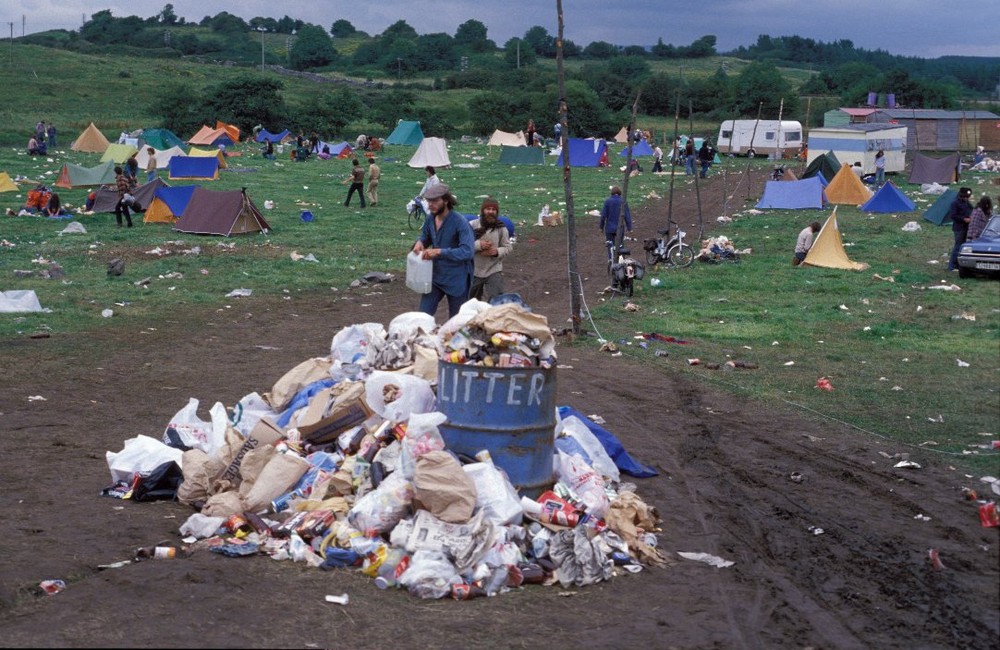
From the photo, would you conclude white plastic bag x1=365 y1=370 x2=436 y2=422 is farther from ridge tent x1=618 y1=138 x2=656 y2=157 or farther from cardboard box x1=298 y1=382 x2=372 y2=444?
ridge tent x1=618 y1=138 x2=656 y2=157

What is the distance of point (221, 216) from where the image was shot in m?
23.9

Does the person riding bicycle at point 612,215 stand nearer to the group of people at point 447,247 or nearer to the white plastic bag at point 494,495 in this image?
the group of people at point 447,247

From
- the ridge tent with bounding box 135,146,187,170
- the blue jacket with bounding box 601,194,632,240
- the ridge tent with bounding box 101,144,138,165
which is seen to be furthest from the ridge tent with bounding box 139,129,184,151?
the blue jacket with bounding box 601,194,632,240

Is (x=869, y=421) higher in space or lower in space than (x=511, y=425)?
lower

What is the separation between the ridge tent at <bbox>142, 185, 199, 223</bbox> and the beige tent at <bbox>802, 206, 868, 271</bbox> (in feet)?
45.4

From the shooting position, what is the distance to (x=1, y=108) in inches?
2336

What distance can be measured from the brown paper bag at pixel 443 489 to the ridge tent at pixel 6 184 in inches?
1075

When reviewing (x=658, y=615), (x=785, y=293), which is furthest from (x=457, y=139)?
(x=658, y=615)

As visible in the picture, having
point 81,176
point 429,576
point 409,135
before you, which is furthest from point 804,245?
point 409,135

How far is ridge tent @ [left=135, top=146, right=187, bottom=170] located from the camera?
39.1 meters

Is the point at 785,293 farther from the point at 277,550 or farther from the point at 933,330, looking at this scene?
the point at 277,550

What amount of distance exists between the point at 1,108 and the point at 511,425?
6028cm

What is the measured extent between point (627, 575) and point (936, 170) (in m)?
37.2

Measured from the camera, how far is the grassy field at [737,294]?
1116cm
